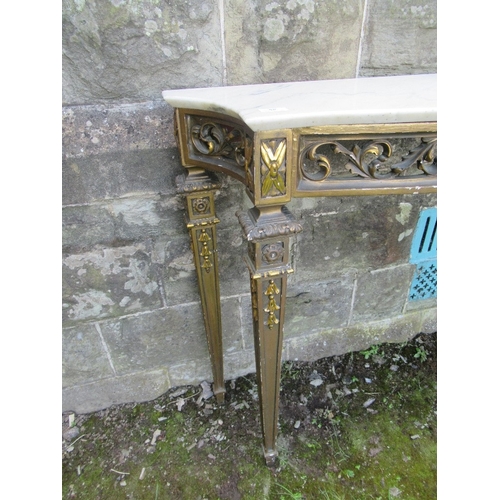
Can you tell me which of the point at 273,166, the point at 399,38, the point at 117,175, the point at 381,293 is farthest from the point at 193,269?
the point at 399,38

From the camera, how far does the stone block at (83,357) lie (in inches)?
52.5

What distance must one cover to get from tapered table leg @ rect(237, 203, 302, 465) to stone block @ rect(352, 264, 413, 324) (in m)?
0.70

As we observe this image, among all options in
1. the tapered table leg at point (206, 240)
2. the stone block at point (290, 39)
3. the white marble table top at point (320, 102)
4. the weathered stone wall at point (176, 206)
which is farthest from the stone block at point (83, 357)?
the stone block at point (290, 39)

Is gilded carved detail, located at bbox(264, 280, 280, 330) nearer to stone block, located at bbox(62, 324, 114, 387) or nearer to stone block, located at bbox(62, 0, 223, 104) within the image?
stone block, located at bbox(62, 0, 223, 104)

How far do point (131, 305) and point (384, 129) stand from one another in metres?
1.05

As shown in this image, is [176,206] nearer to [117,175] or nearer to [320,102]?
[117,175]

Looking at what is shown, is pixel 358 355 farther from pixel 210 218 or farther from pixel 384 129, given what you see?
pixel 384 129

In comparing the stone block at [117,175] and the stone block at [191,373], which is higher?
the stone block at [117,175]

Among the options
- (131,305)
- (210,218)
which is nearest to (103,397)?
(131,305)

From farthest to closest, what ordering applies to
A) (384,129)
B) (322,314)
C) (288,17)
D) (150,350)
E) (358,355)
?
(358,355), (322,314), (150,350), (288,17), (384,129)

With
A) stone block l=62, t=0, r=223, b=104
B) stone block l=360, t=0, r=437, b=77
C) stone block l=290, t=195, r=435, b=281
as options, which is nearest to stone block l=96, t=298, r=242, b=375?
stone block l=290, t=195, r=435, b=281

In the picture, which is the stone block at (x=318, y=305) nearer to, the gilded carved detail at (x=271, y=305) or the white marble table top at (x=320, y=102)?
the gilded carved detail at (x=271, y=305)

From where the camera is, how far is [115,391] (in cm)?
149

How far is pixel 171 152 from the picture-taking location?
3.72 feet
